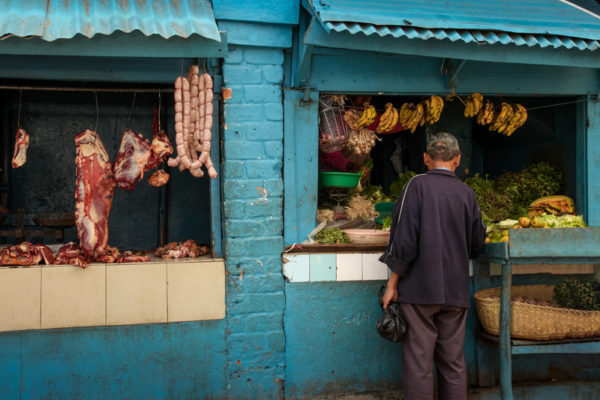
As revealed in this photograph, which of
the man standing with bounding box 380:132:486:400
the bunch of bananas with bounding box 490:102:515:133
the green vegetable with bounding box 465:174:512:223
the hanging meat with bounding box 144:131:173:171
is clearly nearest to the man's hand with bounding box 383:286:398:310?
the man standing with bounding box 380:132:486:400

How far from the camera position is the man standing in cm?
359

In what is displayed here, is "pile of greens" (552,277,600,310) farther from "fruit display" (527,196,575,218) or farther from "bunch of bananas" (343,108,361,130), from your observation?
"bunch of bananas" (343,108,361,130)

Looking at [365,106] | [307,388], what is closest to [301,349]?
[307,388]

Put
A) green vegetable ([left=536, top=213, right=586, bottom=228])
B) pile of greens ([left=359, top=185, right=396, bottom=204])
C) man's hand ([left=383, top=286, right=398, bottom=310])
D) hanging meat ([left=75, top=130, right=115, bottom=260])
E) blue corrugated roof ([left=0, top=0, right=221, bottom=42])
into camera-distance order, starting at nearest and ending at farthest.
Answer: blue corrugated roof ([left=0, top=0, right=221, bottom=42])
man's hand ([left=383, top=286, right=398, bottom=310])
green vegetable ([left=536, top=213, right=586, bottom=228])
hanging meat ([left=75, top=130, right=115, bottom=260])
pile of greens ([left=359, top=185, right=396, bottom=204])

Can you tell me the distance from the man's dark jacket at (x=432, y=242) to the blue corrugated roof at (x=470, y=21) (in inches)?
45.9

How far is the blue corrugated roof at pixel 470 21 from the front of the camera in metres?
3.64

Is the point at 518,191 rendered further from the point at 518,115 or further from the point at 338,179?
the point at 338,179

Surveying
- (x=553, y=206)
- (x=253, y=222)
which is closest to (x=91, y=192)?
(x=253, y=222)

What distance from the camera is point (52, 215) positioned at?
17.7ft

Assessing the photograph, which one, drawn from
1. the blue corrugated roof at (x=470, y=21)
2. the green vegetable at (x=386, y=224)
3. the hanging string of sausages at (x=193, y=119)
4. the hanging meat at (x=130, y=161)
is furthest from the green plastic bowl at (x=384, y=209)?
the hanging meat at (x=130, y=161)

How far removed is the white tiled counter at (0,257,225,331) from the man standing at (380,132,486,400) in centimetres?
167

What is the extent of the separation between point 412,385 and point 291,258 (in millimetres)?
1495

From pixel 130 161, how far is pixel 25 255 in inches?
47.2

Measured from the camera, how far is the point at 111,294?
417cm
